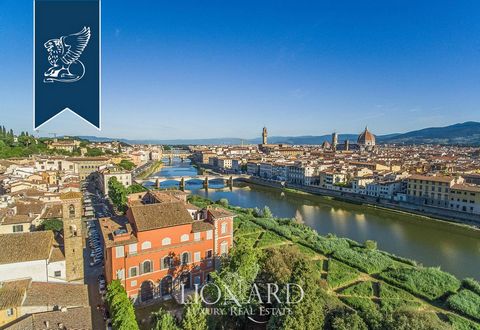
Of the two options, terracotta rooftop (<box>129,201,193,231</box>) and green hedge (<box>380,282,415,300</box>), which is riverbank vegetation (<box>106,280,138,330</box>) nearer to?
terracotta rooftop (<box>129,201,193,231</box>)

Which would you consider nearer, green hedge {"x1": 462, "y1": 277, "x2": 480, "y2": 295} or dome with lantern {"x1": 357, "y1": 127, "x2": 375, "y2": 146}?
green hedge {"x1": 462, "y1": 277, "x2": 480, "y2": 295}

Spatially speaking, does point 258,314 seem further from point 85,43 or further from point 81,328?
point 85,43

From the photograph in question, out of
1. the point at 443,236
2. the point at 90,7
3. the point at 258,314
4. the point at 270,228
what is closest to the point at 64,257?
the point at 258,314

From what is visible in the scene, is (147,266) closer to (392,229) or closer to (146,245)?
(146,245)

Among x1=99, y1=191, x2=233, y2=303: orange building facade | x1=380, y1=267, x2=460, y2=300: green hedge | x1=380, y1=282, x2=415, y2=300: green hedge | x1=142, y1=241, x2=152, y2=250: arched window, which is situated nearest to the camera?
x1=99, y1=191, x2=233, y2=303: orange building facade

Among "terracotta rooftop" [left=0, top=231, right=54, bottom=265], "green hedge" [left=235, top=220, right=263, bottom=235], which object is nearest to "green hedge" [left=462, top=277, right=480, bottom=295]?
"green hedge" [left=235, top=220, right=263, bottom=235]
